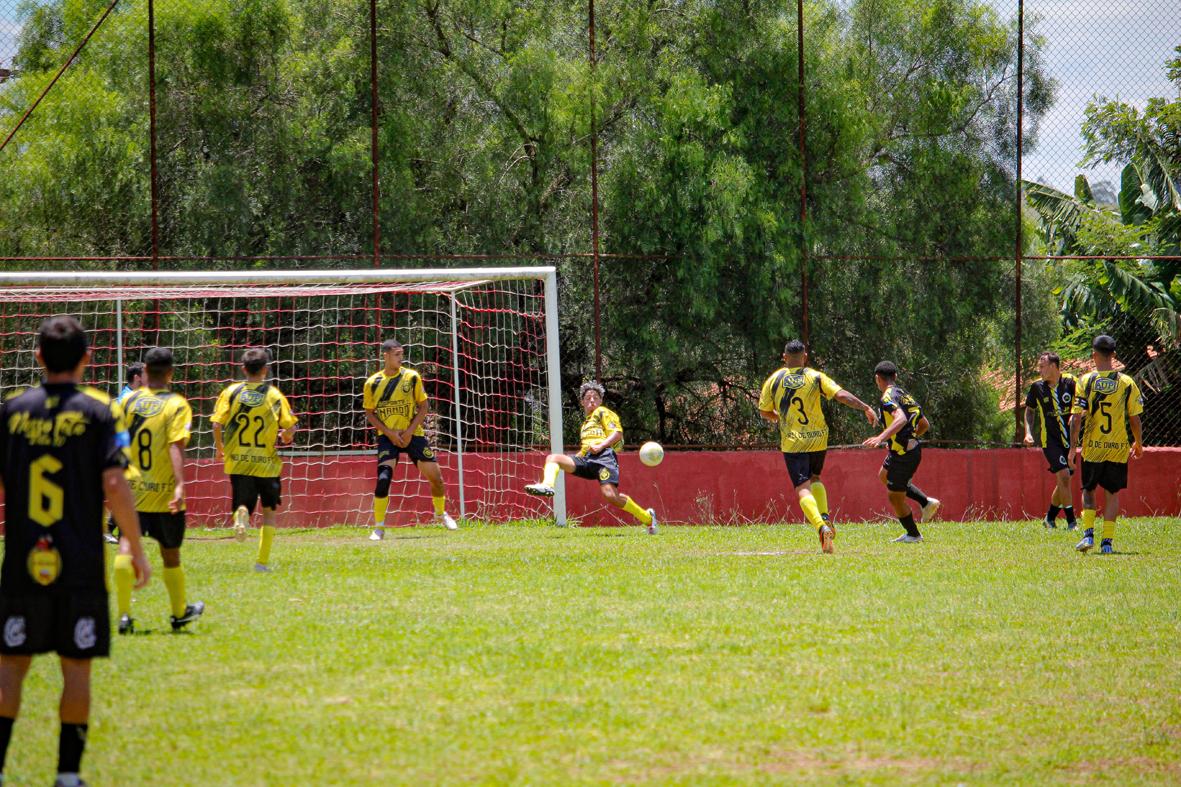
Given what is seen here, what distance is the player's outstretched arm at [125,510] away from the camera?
17.0 feet

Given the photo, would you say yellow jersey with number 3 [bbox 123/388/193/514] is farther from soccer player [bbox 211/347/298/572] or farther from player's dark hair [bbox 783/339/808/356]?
player's dark hair [bbox 783/339/808/356]

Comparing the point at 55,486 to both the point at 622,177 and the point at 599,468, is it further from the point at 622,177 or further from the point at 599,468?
the point at 622,177

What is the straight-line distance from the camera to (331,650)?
732cm

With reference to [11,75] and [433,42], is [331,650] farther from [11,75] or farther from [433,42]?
[11,75]

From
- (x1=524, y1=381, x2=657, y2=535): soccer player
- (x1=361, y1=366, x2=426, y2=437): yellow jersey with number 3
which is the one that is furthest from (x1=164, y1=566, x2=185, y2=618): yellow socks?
(x1=524, y1=381, x2=657, y2=535): soccer player

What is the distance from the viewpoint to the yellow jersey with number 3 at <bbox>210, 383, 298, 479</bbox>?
10.5m

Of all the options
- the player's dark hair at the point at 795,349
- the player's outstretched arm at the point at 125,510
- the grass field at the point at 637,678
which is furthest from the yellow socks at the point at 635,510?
the player's outstretched arm at the point at 125,510

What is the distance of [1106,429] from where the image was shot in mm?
12555

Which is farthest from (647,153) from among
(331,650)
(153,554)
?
(331,650)

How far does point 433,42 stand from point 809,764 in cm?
1843

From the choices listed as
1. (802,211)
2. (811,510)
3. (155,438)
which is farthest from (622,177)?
(155,438)

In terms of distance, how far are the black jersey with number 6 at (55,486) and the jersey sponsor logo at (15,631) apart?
11 cm

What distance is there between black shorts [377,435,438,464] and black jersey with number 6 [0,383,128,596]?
9.34 meters

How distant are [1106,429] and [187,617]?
891 centimetres
